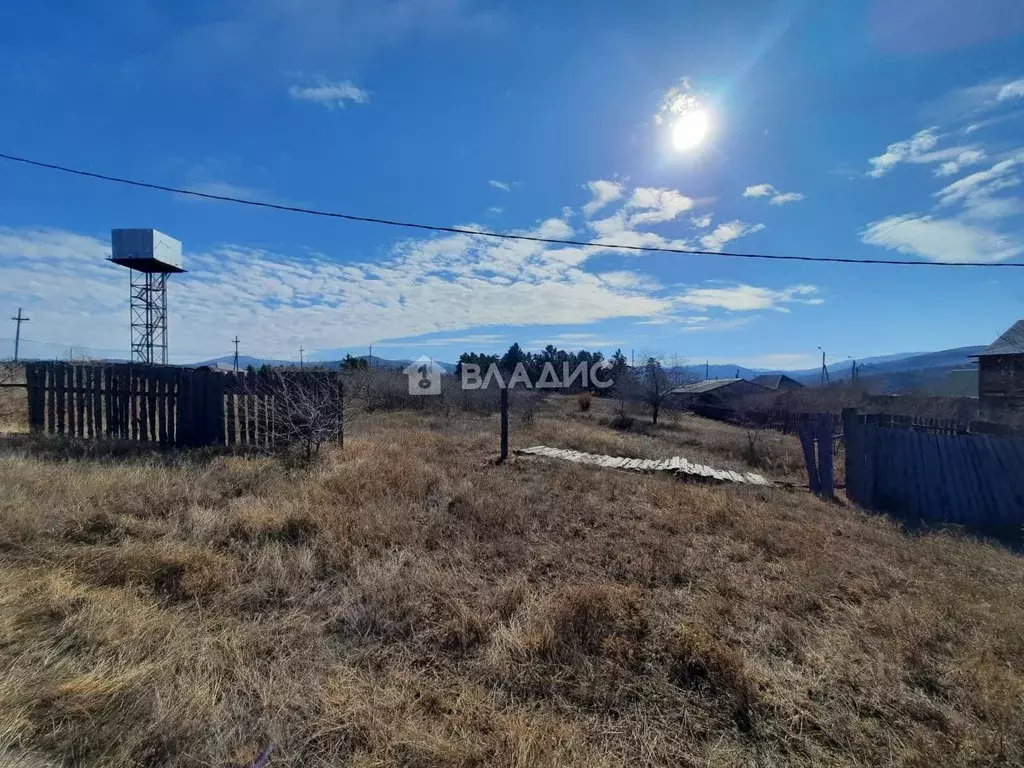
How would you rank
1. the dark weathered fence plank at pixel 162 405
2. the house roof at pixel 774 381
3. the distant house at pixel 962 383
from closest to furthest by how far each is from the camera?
the dark weathered fence plank at pixel 162 405, the distant house at pixel 962 383, the house roof at pixel 774 381

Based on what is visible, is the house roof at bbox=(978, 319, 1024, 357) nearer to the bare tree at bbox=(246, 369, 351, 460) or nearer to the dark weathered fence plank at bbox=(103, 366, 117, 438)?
the bare tree at bbox=(246, 369, 351, 460)

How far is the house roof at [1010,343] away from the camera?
58.6 feet

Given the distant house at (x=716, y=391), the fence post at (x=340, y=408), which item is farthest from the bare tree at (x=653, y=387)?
the fence post at (x=340, y=408)

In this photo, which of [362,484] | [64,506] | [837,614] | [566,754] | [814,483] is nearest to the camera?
[566,754]

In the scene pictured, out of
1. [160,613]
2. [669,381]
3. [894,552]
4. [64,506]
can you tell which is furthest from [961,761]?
[669,381]

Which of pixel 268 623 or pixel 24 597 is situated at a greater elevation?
pixel 24 597

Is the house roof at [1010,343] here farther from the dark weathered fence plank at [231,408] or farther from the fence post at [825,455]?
the dark weathered fence plank at [231,408]

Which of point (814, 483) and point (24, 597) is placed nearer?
point (24, 597)

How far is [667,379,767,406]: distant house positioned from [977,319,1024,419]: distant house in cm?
1609

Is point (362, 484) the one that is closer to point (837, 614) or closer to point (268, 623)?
point (268, 623)

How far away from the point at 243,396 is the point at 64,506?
333 centimetres

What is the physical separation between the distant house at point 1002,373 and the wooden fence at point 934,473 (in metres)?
13.4

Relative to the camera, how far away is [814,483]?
24.2 ft

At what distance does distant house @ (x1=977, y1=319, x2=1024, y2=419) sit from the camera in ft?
53.8
